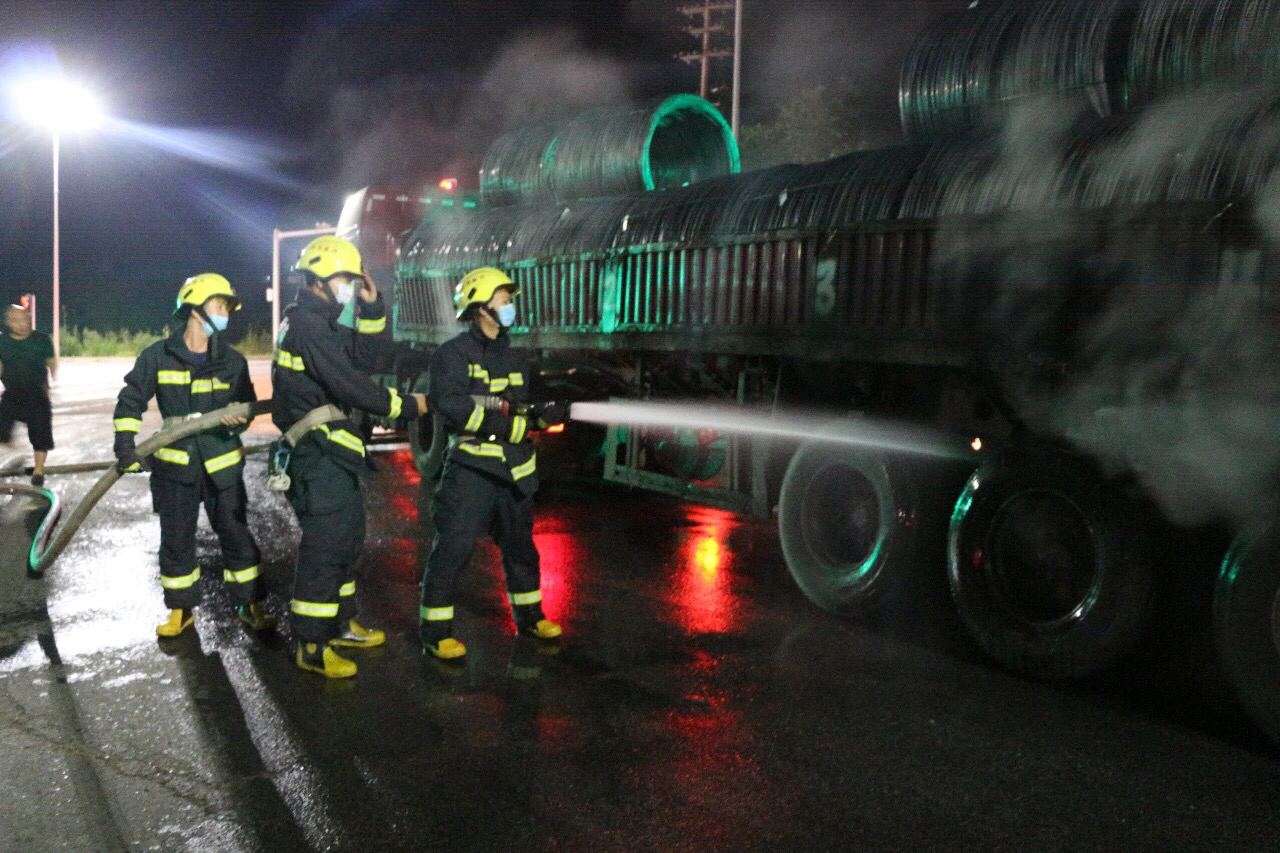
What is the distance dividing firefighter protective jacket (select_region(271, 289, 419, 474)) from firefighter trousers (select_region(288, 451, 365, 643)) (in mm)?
83

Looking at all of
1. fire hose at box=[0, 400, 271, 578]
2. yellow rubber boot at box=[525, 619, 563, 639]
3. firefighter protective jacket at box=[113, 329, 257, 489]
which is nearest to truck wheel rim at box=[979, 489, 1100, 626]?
yellow rubber boot at box=[525, 619, 563, 639]

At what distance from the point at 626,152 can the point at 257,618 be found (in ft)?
16.1

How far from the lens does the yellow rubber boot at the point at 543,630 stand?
5.76 m

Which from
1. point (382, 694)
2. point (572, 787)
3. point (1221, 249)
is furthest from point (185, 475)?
point (1221, 249)

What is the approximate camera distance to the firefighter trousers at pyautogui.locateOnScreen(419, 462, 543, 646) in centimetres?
545

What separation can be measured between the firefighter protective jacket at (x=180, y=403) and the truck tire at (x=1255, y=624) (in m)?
4.60

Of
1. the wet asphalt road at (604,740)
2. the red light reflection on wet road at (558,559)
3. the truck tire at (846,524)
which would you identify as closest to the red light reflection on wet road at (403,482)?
the red light reflection on wet road at (558,559)

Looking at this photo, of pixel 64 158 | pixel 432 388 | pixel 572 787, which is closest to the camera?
pixel 572 787

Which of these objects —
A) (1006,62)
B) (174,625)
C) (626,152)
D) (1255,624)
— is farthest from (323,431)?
(626,152)

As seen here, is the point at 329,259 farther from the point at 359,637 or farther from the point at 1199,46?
the point at 1199,46

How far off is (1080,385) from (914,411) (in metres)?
1.13

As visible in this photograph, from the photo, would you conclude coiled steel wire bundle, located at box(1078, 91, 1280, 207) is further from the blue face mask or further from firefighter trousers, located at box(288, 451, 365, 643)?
the blue face mask

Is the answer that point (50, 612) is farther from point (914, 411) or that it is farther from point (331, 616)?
point (914, 411)

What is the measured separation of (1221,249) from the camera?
452 centimetres
